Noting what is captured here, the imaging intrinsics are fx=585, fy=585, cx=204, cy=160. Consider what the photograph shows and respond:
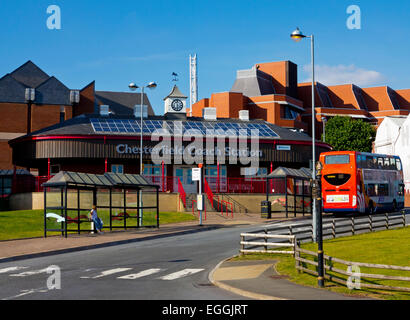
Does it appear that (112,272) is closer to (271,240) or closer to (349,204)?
(271,240)

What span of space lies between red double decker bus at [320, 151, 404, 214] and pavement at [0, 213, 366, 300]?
161 inches

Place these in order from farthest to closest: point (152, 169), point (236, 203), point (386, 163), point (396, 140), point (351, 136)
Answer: point (351, 136)
point (396, 140)
point (152, 169)
point (236, 203)
point (386, 163)

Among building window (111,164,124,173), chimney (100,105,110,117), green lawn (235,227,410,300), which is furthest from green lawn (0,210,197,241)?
chimney (100,105,110,117)

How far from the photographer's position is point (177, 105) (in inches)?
2608

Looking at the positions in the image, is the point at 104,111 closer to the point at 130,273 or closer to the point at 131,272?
the point at 131,272

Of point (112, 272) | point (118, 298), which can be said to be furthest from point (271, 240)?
point (118, 298)

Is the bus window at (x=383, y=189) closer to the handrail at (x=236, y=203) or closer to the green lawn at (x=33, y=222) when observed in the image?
the handrail at (x=236, y=203)

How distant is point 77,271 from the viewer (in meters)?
18.8

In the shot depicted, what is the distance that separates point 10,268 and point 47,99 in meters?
64.5

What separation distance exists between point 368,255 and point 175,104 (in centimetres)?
4702

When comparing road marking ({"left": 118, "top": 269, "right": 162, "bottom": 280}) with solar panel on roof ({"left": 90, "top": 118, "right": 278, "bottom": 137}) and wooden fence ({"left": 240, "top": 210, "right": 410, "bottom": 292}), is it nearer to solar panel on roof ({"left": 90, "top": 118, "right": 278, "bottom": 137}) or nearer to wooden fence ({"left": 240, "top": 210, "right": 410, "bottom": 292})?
wooden fence ({"left": 240, "top": 210, "right": 410, "bottom": 292})

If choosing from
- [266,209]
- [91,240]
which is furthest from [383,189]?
[91,240]

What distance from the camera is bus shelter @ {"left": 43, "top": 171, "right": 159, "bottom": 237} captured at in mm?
30188

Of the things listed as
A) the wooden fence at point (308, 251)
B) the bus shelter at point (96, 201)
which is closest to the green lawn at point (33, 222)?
the bus shelter at point (96, 201)
